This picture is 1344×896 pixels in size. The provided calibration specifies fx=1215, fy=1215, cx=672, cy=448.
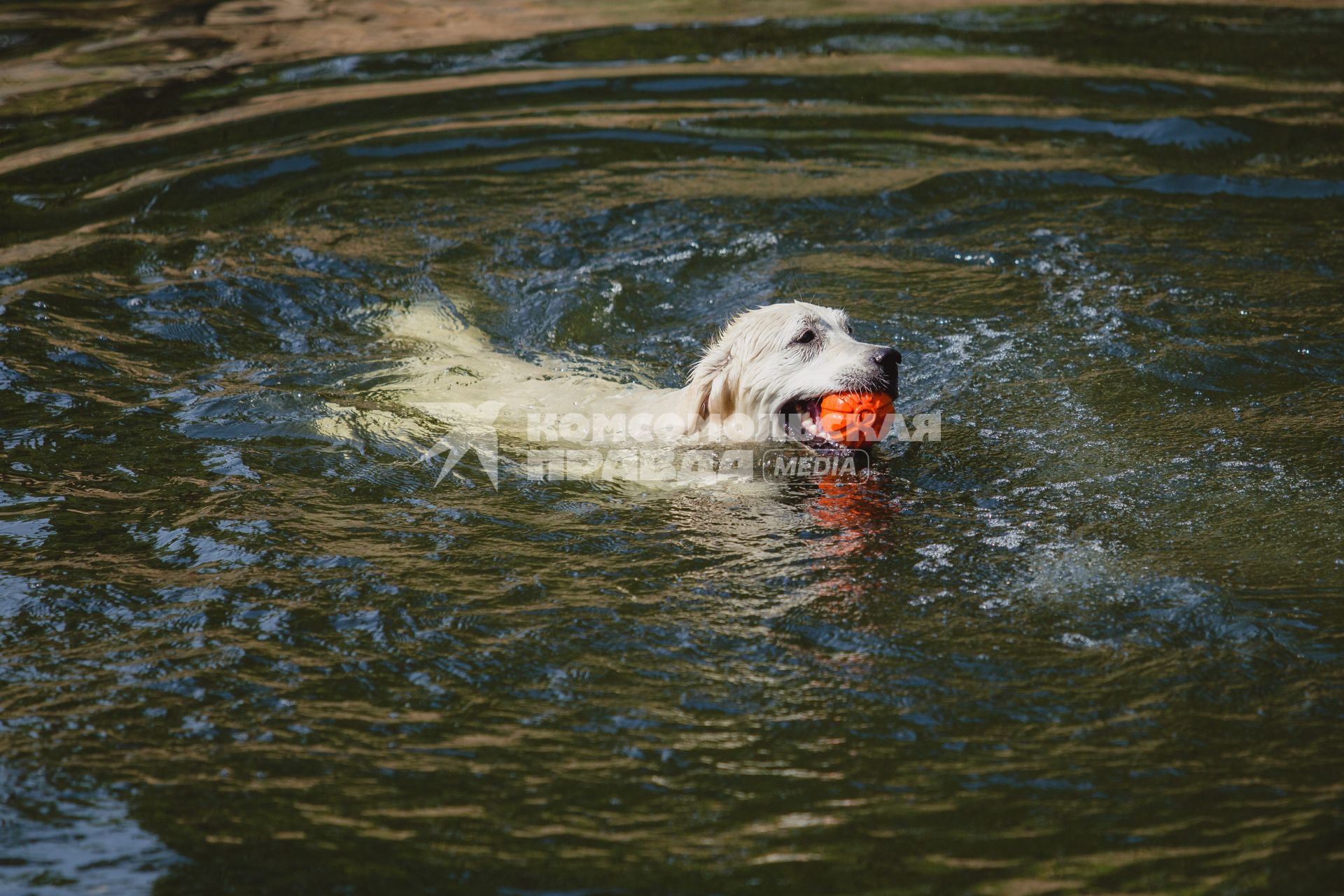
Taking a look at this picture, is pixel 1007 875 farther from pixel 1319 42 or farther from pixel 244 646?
pixel 1319 42

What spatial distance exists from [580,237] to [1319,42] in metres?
9.03

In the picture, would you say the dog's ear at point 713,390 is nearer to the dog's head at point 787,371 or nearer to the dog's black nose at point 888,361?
the dog's head at point 787,371

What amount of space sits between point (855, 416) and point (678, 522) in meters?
1.10

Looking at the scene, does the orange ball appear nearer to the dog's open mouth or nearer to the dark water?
the dog's open mouth

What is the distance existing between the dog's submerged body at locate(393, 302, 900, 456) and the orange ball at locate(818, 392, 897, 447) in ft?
0.15

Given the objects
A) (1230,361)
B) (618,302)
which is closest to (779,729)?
(1230,361)

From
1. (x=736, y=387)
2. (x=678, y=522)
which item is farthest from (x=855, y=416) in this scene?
(x=678, y=522)

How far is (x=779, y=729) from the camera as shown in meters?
4.29

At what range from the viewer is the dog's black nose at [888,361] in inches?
241

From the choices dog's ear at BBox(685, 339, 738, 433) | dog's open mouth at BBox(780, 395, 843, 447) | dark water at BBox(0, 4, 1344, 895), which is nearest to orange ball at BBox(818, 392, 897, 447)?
dog's open mouth at BBox(780, 395, 843, 447)

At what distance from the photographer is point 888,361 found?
20.1 feet

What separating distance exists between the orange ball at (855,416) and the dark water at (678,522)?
0.27 m

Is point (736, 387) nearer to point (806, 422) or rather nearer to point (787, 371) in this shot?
point (787, 371)

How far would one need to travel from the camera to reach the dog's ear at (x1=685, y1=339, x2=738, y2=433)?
21.8 ft
